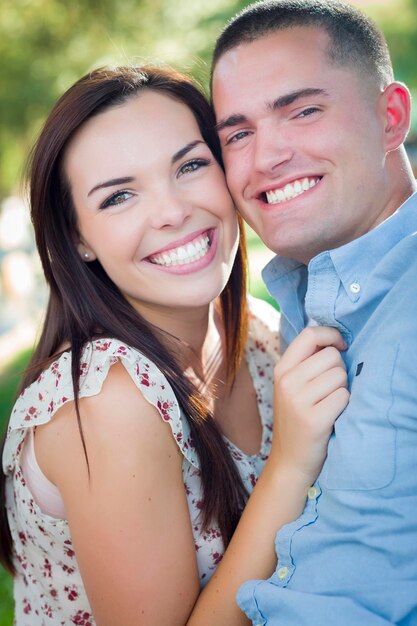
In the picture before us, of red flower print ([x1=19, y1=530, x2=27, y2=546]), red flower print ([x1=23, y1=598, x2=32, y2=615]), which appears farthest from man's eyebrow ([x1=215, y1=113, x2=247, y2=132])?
Answer: red flower print ([x1=23, y1=598, x2=32, y2=615])

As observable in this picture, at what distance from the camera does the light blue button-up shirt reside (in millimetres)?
1966

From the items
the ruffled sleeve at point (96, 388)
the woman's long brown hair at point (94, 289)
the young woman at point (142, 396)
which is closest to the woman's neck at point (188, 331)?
the young woman at point (142, 396)

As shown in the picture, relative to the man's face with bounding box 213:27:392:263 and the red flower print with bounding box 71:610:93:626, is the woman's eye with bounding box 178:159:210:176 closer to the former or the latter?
the man's face with bounding box 213:27:392:263

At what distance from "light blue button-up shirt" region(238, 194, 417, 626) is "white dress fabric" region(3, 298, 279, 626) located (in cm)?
48

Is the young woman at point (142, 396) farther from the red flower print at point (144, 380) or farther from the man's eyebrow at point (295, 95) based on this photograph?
the man's eyebrow at point (295, 95)

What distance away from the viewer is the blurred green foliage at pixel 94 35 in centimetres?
1373

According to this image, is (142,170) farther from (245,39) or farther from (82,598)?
(82,598)

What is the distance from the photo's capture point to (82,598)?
2756mm

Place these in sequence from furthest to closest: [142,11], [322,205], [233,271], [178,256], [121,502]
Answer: [142,11] < [233,271] < [178,256] < [322,205] < [121,502]

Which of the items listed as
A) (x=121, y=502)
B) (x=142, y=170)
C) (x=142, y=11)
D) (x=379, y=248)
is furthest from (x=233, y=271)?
(x=142, y=11)

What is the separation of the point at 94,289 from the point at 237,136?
0.83 m

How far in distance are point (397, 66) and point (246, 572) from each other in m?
14.2

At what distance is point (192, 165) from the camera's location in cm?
290

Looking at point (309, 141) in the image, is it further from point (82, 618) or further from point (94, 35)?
point (94, 35)
